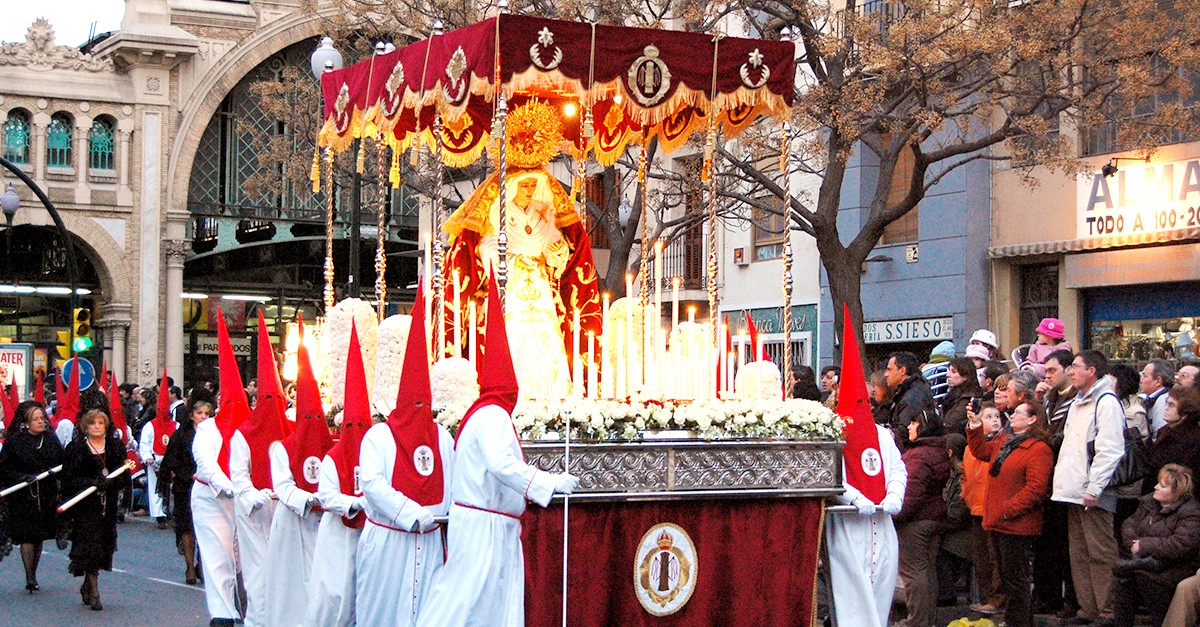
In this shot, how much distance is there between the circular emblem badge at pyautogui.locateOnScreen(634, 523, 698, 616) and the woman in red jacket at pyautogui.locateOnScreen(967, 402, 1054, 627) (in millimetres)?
2919

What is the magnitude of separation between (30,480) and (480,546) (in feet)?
25.9

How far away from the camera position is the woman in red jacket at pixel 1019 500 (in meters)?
12.2

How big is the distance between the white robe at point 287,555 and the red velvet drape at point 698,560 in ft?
9.09

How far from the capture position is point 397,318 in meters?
11.8

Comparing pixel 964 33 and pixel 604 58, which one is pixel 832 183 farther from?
pixel 604 58

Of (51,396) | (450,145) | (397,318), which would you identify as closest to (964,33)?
(450,145)

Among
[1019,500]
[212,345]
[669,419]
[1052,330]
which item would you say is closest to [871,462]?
[669,419]

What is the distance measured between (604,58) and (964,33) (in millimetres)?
7700

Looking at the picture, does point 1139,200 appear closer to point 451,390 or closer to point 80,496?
point 80,496

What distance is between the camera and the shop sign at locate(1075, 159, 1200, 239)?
21.0 metres

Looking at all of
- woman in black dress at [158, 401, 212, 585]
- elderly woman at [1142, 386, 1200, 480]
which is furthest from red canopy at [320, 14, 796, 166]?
woman in black dress at [158, 401, 212, 585]

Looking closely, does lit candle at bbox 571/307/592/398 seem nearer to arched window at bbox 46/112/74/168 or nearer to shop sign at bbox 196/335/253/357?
arched window at bbox 46/112/74/168

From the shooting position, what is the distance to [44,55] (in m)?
43.5

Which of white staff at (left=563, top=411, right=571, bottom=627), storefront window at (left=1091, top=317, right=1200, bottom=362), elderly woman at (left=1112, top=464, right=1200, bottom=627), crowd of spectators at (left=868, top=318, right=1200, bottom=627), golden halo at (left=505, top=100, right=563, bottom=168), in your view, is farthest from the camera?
storefront window at (left=1091, top=317, right=1200, bottom=362)
